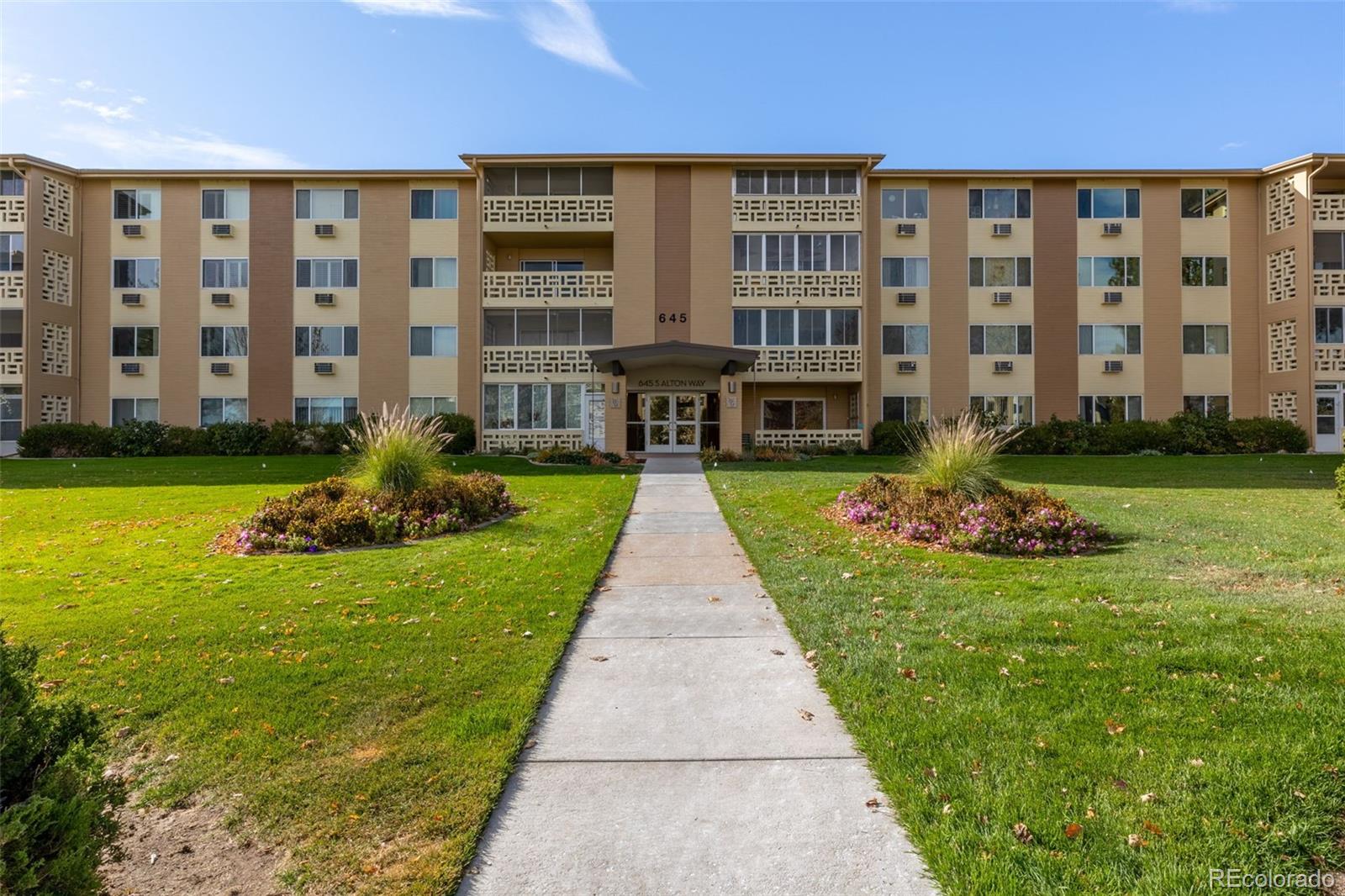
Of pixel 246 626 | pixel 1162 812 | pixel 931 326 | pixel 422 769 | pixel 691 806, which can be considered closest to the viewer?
pixel 1162 812

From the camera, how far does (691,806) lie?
327cm

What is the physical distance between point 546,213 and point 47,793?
2701 centimetres

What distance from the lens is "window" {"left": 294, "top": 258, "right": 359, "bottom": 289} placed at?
27.7 meters

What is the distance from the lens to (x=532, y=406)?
26.9m

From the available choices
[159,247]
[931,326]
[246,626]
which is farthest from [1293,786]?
[159,247]

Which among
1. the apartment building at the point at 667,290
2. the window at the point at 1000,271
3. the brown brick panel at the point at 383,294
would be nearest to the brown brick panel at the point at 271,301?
the apartment building at the point at 667,290

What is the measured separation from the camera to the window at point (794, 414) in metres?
28.8

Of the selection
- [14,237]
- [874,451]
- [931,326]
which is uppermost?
[14,237]

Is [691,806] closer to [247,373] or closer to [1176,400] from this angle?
[247,373]

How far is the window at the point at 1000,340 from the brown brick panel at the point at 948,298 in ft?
1.60

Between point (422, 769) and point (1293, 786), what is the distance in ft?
13.8

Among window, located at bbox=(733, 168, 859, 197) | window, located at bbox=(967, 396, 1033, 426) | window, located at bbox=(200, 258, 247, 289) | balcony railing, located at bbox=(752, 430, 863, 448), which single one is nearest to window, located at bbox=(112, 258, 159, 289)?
window, located at bbox=(200, 258, 247, 289)

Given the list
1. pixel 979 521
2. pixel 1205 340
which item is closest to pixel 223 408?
pixel 979 521

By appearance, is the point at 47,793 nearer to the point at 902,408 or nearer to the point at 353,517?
the point at 353,517
